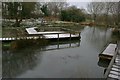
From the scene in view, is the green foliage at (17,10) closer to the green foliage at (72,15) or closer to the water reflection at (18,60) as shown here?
the water reflection at (18,60)

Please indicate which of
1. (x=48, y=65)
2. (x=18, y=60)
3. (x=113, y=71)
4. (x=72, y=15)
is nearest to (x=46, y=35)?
(x=18, y=60)

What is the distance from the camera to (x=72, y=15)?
19484mm

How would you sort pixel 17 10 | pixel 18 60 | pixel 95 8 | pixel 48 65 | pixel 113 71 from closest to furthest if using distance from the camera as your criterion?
pixel 113 71, pixel 48 65, pixel 18 60, pixel 17 10, pixel 95 8

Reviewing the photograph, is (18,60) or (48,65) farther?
(18,60)

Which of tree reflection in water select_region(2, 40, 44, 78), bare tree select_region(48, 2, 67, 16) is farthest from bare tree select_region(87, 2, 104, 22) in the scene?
tree reflection in water select_region(2, 40, 44, 78)

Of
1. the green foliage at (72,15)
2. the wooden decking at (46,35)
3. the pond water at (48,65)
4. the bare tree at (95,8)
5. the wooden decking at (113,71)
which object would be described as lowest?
the pond water at (48,65)

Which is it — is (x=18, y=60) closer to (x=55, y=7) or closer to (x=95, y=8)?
(x=55, y=7)

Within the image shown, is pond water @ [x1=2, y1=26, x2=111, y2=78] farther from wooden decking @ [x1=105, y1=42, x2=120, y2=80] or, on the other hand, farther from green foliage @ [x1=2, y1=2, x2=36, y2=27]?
green foliage @ [x1=2, y1=2, x2=36, y2=27]

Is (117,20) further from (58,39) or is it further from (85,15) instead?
(58,39)

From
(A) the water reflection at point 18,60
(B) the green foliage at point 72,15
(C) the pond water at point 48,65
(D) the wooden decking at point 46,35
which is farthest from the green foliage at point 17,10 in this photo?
(B) the green foliage at point 72,15

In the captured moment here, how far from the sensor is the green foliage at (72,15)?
62.7 feet

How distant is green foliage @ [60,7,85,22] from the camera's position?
19.1 m

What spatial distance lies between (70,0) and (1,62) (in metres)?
17.4

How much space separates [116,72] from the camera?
3.84 metres
